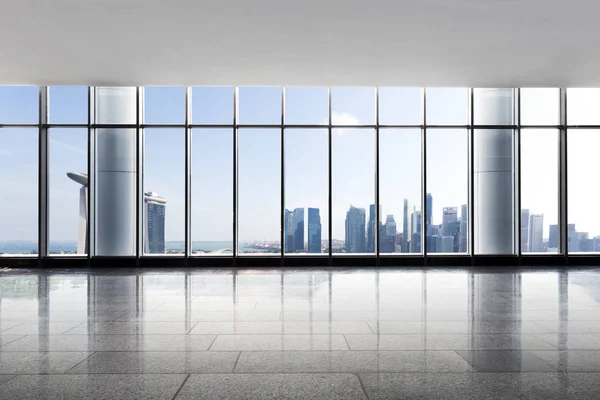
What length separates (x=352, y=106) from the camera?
17.3 metres

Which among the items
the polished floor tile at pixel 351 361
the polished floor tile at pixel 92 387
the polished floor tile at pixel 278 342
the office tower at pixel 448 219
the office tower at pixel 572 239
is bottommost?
the polished floor tile at pixel 278 342

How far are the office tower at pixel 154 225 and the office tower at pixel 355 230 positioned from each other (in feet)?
21.3

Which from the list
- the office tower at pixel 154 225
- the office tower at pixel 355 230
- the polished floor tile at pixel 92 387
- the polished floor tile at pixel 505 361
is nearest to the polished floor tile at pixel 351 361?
the polished floor tile at pixel 505 361

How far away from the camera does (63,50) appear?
1041 cm

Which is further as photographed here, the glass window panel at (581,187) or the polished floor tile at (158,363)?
the glass window panel at (581,187)

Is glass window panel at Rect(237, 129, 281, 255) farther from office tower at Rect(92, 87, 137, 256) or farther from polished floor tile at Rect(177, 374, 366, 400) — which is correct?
polished floor tile at Rect(177, 374, 366, 400)

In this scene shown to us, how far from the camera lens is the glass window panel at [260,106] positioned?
17.2m

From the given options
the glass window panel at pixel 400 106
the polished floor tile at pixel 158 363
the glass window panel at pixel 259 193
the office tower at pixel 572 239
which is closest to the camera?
the polished floor tile at pixel 158 363

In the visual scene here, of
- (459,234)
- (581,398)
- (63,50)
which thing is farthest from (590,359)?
(459,234)

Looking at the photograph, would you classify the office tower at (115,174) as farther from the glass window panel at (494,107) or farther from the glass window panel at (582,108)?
the glass window panel at (582,108)

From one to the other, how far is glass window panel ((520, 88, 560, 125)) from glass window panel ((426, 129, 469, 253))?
7.83 ft

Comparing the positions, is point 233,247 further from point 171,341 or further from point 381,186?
point 171,341

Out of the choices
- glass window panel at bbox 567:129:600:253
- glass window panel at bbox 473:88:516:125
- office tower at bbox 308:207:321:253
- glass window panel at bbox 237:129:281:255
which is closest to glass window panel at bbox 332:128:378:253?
office tower at bbox 308:207:321:253

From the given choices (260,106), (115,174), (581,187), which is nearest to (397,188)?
(260,106)
